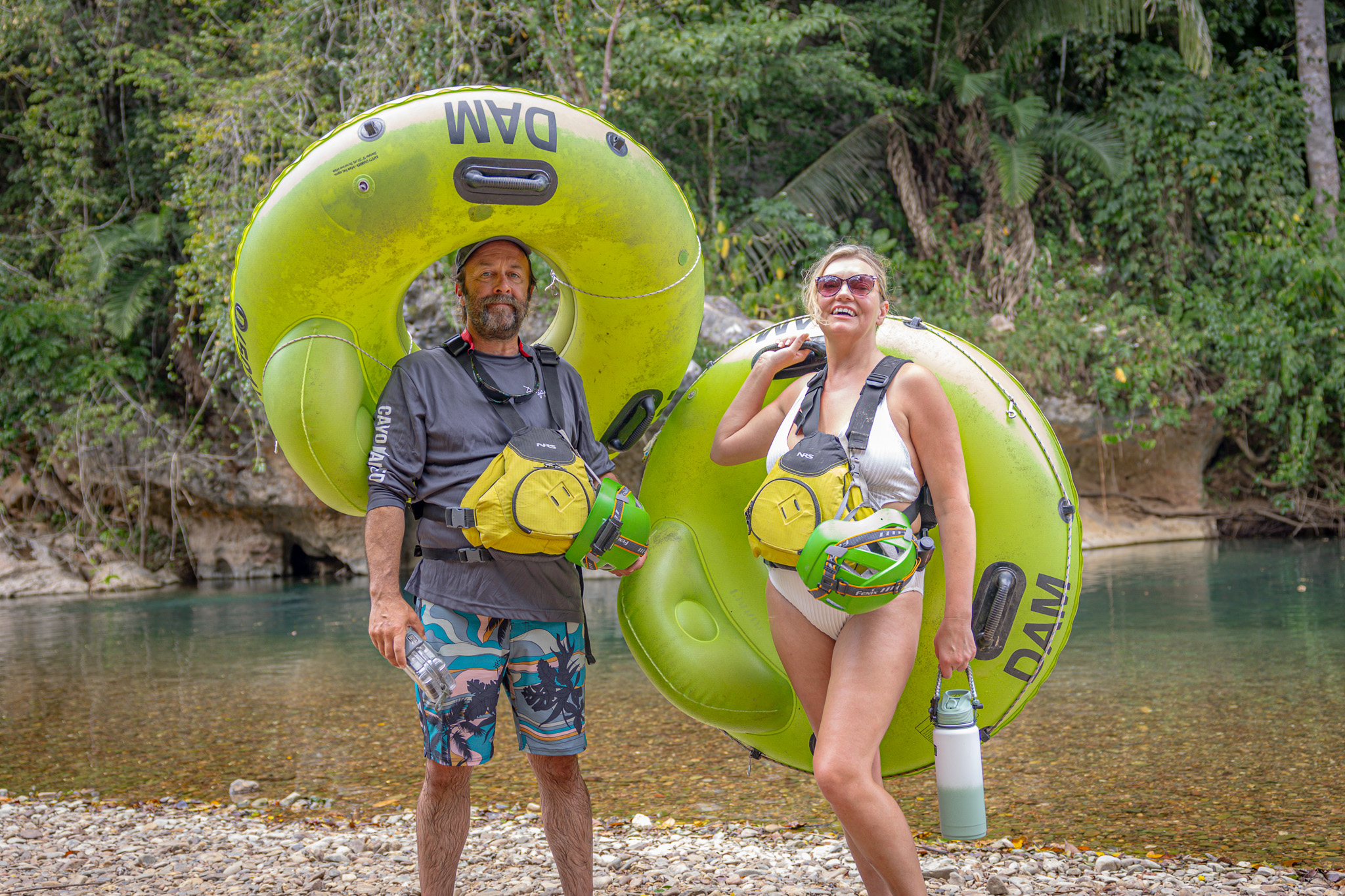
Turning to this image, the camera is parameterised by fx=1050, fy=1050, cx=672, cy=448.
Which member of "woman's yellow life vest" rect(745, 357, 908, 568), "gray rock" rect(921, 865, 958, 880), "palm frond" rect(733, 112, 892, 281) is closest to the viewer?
"woman's yellow life vest" rect(745, 357, 908, 568)

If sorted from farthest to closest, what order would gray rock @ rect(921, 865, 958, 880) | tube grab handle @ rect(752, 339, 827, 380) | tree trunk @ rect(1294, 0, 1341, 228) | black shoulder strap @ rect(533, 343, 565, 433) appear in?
1. tree trunk @ rect(1294, 0, 1341, 228)
2. gray rock @ rect(921, 865, 958, 880)
3. tube grab handle @ rect(752, 339, 827, 380)
4. black shoulder strap @ rect(533, 343, 565, 433)

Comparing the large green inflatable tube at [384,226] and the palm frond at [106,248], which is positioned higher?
the palm frond at [106,248]

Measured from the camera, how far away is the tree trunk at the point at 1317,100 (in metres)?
11.5

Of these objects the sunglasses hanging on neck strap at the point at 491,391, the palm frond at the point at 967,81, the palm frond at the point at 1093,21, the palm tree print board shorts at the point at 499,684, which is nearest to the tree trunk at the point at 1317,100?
the palm frond at the point at 1093,21

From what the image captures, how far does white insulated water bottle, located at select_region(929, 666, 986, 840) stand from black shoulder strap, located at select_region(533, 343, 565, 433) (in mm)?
1043

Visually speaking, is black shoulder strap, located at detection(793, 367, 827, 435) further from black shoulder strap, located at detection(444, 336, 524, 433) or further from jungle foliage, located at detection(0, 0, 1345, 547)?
jungle foliage, located at detection(0, 0, 1345, 547)

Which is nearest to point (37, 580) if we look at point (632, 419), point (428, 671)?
point (632, 419)

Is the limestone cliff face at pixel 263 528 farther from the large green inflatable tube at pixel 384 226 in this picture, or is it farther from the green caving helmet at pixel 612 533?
the green caving helmet at pixel 612 533

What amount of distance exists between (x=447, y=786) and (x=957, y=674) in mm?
1214

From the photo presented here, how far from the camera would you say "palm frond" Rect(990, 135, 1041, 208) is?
11328 millimetres

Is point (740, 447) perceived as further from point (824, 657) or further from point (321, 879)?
point (321, 879)

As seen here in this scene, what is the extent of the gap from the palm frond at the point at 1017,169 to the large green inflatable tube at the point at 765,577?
30.7 feet

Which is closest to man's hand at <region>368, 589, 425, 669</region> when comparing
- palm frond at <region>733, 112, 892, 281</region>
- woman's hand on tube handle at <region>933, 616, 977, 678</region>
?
woman's hand on tube handle at <region>933, 616, 977, 678</region>

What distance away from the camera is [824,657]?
2.24 m
